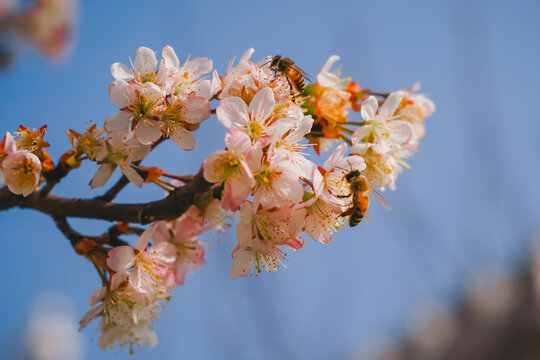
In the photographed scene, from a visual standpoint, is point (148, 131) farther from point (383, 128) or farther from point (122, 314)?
point (383, 128)

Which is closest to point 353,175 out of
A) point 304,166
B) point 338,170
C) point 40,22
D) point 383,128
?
point 338,170

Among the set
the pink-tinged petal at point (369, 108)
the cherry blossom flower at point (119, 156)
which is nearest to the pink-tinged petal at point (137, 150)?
the cherry blossom flower at point (119, 156)

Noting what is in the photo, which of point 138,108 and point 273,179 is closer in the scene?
point 273,179

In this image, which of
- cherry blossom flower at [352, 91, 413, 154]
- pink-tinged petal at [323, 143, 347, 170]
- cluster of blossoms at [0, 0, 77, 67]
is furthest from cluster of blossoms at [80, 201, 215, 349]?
cluster of blossoms at [0, 0, 77, 67]

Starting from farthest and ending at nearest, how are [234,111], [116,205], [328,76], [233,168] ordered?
[328,76] → [116,205] → [234,111] → [233,168]

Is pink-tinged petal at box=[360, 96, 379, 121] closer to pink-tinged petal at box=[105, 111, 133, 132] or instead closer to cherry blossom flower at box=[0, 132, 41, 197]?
pink-tinged petal at box=[105, 111, 133, 132]

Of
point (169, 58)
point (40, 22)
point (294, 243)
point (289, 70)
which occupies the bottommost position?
point (294, 243)

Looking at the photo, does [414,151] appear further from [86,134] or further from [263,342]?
[263,342]
